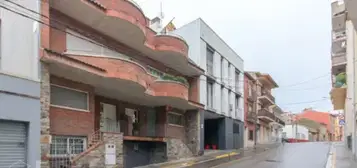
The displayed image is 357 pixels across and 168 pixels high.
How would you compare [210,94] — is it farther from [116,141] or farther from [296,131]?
[296,131]

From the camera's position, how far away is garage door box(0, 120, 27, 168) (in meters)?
14.1

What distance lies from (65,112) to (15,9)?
510 cm

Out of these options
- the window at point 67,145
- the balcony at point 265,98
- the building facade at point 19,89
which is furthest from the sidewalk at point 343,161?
the balcony at point 265,98

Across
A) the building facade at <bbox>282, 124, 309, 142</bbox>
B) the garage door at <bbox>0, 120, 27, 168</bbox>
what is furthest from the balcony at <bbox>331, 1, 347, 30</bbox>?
the building facade at <bbox>282, 124, 309, 142</bbox>

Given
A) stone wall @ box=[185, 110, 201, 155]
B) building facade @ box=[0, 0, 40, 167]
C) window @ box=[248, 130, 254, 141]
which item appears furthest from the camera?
window @ box=[248, 130, 254, 141]

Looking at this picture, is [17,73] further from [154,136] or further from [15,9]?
[154,136]

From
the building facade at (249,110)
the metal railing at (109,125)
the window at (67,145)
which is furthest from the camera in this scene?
the building facade at (249,110)

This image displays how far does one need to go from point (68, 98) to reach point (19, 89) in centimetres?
395

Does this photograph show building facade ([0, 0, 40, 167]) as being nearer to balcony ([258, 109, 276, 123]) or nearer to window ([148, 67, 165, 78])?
window ([148, 67, 165, 78])

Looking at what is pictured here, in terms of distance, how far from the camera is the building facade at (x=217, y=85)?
31.8 metres

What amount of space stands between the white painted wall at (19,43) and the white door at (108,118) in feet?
25.3

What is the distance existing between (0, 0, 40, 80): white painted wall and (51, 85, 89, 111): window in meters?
2.41

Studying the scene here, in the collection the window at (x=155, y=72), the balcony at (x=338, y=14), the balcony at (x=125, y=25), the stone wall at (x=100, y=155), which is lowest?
the stone wall at (x=100, y=155)

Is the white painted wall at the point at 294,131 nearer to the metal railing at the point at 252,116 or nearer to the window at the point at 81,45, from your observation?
the metal railing at the point at 252,116
